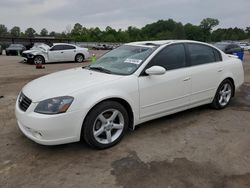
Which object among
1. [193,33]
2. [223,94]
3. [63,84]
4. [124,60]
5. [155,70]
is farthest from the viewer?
[193,33]

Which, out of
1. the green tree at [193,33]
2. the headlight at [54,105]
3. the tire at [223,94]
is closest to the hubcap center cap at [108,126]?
the headlight at [54,105]

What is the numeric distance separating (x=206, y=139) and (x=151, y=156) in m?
1.07

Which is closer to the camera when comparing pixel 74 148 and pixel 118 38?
pixel 74 148

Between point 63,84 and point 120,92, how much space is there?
0.82 m

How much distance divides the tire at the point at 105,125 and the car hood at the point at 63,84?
14.7 inches

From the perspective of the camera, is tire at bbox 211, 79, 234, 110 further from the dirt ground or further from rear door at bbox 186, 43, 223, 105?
the dirt ground

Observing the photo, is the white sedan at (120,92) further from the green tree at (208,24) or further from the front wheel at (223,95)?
the green tree at (208,24)

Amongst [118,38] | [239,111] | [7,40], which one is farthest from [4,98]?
[118,38]

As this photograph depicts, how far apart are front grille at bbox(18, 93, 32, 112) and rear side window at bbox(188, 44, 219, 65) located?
2.92 m

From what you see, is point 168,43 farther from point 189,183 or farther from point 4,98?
point 4,98

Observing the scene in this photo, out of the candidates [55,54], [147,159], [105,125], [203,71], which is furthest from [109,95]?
[55,54]

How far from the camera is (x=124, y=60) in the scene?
15.6 feet

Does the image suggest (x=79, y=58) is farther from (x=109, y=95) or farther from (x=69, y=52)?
(x=109, y=95)

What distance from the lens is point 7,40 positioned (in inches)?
1998
